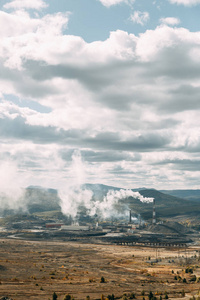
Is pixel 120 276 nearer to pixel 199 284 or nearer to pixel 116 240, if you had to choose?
pixel 199 284

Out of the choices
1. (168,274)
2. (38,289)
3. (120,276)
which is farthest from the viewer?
(168,274)

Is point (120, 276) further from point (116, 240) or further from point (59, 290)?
point (116, 240)

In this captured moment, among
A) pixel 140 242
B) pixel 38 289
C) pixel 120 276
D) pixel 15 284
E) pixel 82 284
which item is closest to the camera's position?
pixel 38 289

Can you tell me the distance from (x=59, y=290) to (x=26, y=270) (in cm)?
2688

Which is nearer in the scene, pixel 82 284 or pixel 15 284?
pixel 15 284

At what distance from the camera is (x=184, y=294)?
191 feet

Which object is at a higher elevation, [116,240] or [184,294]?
[184,294]

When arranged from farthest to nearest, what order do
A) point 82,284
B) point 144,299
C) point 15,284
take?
1. point 82,284
2. point 15,284
3. point 144,299

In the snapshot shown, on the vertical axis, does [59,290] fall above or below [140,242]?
above

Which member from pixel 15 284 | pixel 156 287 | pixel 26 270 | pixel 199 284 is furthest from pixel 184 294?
pixel 26 270

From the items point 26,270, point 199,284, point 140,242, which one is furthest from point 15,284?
point 140,242

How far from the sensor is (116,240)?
198875 millimetres

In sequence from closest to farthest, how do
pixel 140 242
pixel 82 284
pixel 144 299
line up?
1. pixel 144 299
2. pixel 82 284
3. pixel 140 242

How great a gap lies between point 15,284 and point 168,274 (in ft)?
146
